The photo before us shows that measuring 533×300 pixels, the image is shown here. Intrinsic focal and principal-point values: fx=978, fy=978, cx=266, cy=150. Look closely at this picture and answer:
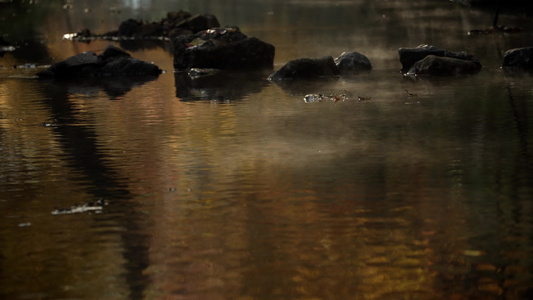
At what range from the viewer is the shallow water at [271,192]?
8.32 meters

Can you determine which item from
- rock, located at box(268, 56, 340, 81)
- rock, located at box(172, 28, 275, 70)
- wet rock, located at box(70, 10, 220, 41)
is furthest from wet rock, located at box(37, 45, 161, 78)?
wet rock, located at box(70, 10, 220, 41)

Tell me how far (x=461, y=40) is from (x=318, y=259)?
3189 cm

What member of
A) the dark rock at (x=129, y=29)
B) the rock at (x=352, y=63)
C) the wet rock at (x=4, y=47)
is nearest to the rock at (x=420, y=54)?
the rock at (x=352, y=63)

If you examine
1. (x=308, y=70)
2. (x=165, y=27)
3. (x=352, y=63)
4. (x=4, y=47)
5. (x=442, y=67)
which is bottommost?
(x=165, y=27)

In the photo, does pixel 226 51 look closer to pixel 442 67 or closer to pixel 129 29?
pixel 442 67

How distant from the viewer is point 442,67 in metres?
26.4

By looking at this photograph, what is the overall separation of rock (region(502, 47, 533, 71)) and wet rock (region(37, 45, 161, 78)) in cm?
1056

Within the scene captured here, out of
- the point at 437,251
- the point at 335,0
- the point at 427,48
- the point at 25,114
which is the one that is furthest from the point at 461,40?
the point at 335,0

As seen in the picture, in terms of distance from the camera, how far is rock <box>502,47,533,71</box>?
1069 inches

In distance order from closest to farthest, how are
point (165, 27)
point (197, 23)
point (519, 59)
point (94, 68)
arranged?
point (519, 59) → point (94, 68) → point (197, 23) → point (165, 27)

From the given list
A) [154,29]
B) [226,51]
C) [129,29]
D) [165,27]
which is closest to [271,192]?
[226,51]

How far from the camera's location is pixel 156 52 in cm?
4097

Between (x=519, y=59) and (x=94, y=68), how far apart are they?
12863mm

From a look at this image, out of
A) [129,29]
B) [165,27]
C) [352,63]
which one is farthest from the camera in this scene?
[165,27]
